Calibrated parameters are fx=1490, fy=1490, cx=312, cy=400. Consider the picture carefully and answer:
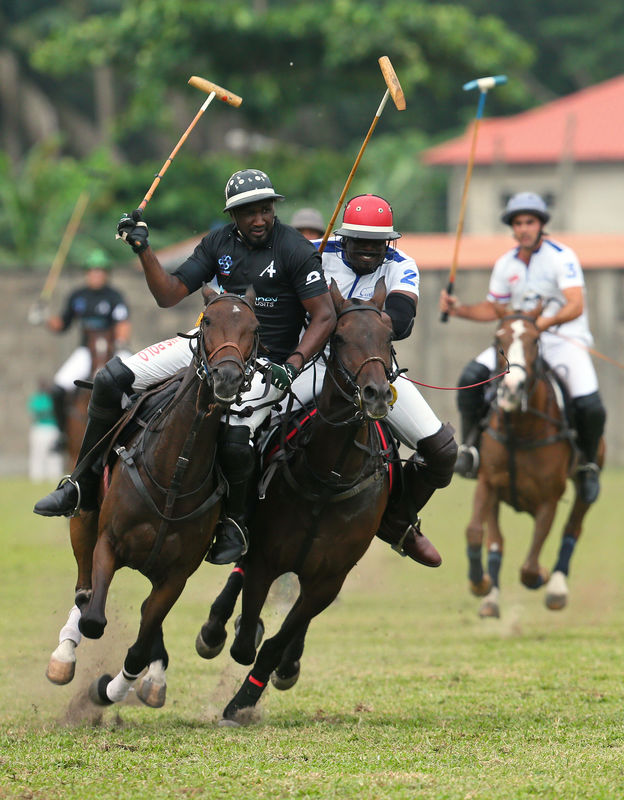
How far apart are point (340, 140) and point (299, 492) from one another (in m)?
37.6

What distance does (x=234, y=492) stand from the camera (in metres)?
7.61

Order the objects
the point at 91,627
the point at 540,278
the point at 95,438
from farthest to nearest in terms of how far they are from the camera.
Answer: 1. the point at 540,278
2. the point at 95,438
3. the point at 91,627

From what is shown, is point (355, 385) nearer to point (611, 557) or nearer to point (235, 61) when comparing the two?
point (611, 557)

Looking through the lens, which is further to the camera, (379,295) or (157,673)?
(157,673)

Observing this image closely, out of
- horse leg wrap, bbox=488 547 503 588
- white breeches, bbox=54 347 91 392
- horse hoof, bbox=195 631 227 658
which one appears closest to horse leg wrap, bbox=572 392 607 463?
horse leg wrap, bbox=488 547 503 588

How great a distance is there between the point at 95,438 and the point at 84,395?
8.05m

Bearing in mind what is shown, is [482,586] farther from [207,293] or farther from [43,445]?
[43,445]

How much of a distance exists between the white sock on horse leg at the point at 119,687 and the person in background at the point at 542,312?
4.36m

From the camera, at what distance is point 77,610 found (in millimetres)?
7926

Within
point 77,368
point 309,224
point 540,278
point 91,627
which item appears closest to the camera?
point 91,627

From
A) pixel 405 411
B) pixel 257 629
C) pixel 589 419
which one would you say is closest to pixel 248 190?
pixel 405 411

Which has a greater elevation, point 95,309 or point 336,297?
point 95,309

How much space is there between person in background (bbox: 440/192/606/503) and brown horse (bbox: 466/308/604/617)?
0.63 feet

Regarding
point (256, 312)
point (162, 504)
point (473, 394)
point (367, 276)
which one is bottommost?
point (162, 504)
